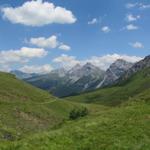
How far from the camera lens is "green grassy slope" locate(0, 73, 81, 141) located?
104 metres

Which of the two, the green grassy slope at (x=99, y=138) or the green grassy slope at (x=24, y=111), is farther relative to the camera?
the green grassy slope at (x=24, y=111)

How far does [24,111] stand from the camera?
13062 cm

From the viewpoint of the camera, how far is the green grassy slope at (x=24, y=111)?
341ft

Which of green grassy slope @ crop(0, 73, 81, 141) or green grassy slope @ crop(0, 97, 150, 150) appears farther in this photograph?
green grassy slope @ crop(0, 73, 81, 141)

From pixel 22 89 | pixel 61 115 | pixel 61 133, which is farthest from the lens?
pixel 22 89

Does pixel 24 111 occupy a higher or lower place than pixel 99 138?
higher

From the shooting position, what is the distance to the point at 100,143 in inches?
1091

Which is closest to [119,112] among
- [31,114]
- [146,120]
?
[146,120]

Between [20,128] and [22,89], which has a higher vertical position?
[22,89]

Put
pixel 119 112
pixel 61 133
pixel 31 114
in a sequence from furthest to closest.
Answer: pixel 31 114 → pixel 119 112 → pixel 61 133

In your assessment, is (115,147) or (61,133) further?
(61,133)

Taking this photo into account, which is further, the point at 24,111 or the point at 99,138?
the point at 24,111

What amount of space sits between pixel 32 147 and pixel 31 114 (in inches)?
4139

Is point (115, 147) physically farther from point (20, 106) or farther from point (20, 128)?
point (20, 106)
